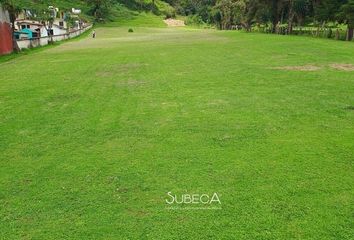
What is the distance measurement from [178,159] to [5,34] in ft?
91.4

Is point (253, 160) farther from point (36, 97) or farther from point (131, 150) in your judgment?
point (36, 97)

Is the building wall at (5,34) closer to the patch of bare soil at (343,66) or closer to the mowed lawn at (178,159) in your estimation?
the mowed lawn at (178,159)

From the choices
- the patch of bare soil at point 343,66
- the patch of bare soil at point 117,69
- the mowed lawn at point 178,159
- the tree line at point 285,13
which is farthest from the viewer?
the tree line at point 285,13

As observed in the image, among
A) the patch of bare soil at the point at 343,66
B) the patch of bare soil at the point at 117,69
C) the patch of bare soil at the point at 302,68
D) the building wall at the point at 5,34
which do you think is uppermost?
the building wall at the point at 5,34

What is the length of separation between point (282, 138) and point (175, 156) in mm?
2361

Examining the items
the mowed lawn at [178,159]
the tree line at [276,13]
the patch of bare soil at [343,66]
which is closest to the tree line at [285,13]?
the tree line at [276,13]

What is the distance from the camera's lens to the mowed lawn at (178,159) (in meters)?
5.12

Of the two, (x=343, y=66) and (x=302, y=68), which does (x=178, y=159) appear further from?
(x=343, y=66)

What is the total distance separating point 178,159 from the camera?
7.09 m

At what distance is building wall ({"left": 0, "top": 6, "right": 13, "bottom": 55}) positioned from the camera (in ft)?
96.6

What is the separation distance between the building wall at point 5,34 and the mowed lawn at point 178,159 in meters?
17.2

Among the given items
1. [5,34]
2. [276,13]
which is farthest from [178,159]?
[276,13]

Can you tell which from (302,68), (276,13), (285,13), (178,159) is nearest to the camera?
(178,159)

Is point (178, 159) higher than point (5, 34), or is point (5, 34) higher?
point (5, 34)
